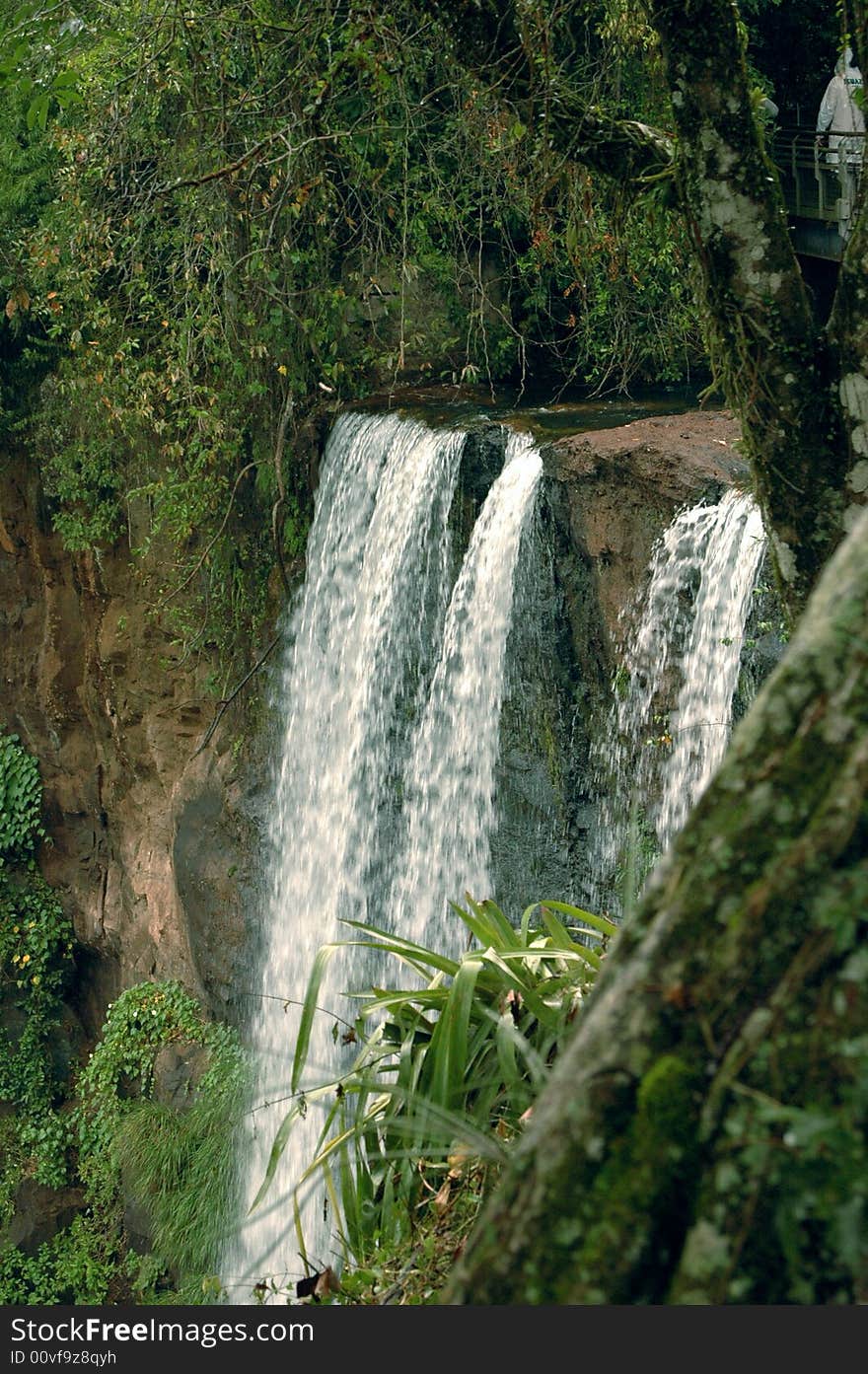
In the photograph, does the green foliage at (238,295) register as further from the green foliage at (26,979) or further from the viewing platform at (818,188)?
the green foliage at (26,979)

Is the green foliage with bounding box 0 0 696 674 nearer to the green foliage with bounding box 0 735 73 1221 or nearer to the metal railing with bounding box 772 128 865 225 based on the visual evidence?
the metal railing with bounding box 772 128 865 225

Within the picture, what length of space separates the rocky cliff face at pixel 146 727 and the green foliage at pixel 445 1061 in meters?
3.19

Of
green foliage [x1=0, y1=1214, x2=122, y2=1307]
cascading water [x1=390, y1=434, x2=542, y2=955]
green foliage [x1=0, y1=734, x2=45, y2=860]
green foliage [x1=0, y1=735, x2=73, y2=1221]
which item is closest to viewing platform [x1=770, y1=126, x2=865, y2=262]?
cascading water [x1=390, y1=434, x2=542, y2=955]

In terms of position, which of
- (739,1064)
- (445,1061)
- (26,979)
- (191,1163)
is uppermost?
(739,1064)

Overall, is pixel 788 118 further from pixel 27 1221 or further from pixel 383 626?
pixel 27 1221

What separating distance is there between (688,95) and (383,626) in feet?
14.9

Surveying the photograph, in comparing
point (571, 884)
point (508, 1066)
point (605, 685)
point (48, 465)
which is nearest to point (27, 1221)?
point (48, 465)

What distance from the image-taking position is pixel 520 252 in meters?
9.66

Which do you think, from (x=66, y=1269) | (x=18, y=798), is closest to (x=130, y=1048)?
(x=66, y=1269)

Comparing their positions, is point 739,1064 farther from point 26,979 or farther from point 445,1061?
point 26,979

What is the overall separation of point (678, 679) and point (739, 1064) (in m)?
4.48

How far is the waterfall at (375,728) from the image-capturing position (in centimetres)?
674

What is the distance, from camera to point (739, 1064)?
1.35m

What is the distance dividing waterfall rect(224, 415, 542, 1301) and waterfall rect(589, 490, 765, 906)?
754mm
